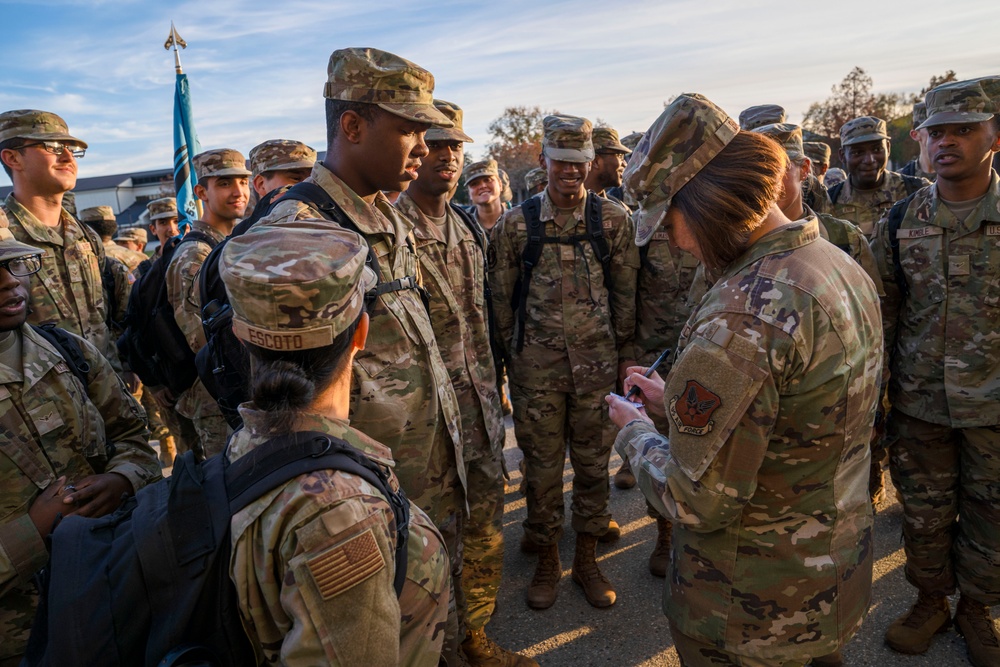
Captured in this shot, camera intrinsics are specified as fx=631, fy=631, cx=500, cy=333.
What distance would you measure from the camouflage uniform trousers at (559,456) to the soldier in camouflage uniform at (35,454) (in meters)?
2.21

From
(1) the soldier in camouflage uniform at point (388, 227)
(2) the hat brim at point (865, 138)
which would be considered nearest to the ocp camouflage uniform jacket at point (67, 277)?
(1) the soldier in camouflage uniform at point (388, 227)

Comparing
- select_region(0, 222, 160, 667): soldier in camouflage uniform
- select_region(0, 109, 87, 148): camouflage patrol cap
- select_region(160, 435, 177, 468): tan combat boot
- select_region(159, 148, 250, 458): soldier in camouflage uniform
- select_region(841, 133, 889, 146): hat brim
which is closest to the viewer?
select_region(0, 222, 160, 667): soldier in camouflage uniform

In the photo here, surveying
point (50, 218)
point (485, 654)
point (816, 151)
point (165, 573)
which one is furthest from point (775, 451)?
point (816, 151)

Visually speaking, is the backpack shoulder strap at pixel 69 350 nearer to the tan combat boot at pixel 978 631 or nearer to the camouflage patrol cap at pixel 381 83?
the camouflage patrol cap at pixel 381 83

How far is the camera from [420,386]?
2371 mm

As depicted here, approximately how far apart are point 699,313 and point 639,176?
415 millimetres

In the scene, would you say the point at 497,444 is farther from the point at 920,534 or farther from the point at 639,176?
the point at 920,534

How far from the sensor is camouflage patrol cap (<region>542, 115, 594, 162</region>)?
12.9 ft

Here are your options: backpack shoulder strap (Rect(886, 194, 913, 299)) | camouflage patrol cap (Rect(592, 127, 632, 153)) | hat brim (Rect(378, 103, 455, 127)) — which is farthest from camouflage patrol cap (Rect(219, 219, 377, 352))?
camouflage patrol cap (Rect(592, 127, 632, 153))

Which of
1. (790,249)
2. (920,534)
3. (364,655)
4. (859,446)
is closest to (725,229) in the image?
(790,249)

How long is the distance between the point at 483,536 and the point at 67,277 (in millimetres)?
3709

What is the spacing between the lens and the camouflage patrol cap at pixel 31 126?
13.9 feet

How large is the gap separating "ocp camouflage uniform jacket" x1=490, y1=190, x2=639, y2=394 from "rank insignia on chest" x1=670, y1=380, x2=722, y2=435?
86.4 inches

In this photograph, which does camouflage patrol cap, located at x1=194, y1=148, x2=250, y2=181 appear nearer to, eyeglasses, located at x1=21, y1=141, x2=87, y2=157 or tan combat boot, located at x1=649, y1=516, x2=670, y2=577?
eyeglasses, located at x1=21, y1=141, x2=87, y2=157
